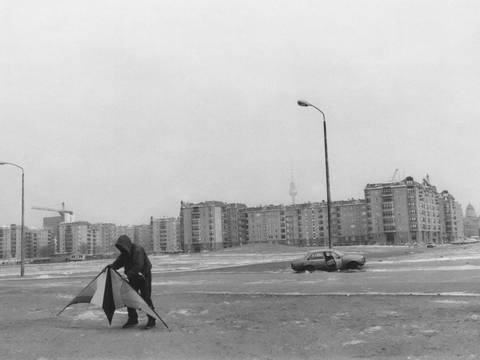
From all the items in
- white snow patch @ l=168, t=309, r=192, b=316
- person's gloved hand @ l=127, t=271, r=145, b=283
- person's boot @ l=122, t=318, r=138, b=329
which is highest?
person's gloved hand @ l=127, t=271, r=145, b=283

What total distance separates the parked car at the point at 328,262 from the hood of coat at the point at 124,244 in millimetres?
18870

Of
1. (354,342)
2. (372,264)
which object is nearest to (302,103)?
(372,264)

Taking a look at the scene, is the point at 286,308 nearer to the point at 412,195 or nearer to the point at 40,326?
the point at 40,326

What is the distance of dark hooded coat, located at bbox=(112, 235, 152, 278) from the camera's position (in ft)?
27.9

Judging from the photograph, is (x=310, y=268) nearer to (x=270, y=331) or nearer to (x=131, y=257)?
(x=270, y=331)

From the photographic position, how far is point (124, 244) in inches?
335

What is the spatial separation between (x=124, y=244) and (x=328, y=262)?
1898cm

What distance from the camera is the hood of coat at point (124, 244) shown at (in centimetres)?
846

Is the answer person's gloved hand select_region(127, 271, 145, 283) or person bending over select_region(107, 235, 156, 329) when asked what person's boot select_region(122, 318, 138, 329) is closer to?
person bending over select_region(107, 235, 156, 329)

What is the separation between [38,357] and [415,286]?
1145 cm

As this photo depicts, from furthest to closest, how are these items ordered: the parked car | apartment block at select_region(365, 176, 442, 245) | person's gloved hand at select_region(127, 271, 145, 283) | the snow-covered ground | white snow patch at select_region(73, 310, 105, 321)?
apartment block at select_region(365, 176, 442, 245), the snow-covered ground, the parked car, white snow patch at select_region(73, 310, 105, 321), person's gloved hand at select_region(127, 271, 145, 283)

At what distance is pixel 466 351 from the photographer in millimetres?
6367

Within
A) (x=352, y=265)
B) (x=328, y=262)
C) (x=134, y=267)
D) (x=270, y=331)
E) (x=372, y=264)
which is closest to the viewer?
(x=270, y=331)

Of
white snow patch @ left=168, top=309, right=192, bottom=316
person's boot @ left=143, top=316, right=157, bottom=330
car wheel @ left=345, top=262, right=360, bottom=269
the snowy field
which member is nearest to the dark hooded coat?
person's boot @ left=143, top=316, right=157, bottom=330
